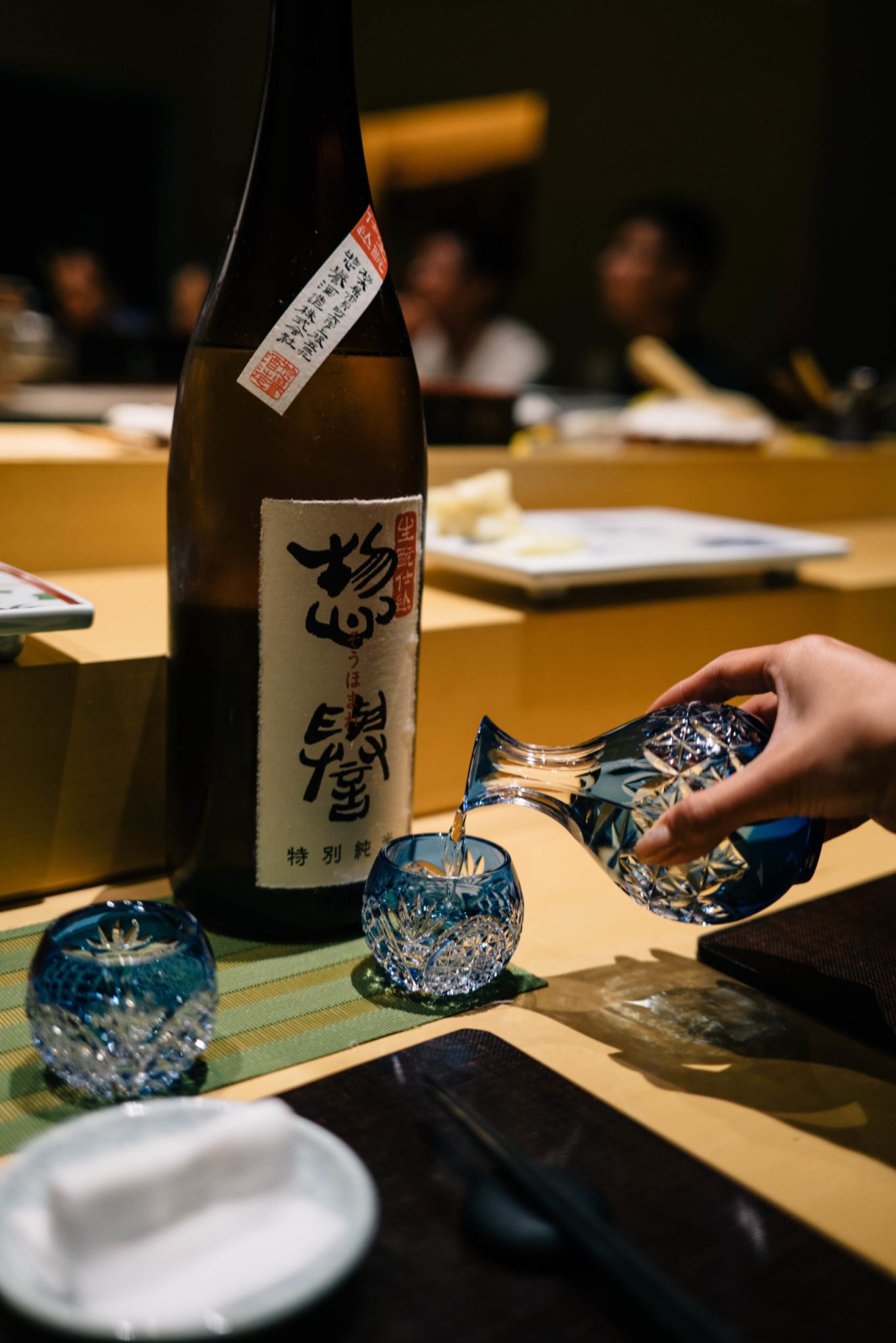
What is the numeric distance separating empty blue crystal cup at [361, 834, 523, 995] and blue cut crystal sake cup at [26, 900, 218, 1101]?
104 mm

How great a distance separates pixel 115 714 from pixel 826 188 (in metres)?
3.49

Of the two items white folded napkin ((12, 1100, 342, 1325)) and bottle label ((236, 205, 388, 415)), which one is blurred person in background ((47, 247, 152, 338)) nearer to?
bottle label ((236, 205, 388, 415))

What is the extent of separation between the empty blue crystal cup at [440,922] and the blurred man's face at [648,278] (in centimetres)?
266

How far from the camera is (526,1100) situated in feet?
1.64

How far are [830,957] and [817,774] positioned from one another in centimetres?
22

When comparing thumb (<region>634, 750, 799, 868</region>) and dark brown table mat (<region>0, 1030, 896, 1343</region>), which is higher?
thumb (<region>634, 750, 799, 868</region>)

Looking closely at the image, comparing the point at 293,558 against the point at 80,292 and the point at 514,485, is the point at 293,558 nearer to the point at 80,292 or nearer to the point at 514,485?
the point at 514,485

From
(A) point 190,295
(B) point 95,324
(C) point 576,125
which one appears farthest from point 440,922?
(B) point 95,324

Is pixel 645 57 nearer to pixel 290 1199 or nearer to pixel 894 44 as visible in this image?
pixel 894 44

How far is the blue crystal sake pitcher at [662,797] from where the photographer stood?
0.54 m

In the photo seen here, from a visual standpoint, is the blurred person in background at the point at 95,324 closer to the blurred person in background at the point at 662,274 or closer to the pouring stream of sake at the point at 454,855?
the blurred person in background at the point at 662,274

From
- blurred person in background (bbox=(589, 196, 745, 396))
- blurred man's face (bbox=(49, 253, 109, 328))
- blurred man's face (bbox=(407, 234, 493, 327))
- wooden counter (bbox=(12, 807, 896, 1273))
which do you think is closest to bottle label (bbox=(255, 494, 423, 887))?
wooden counter (bbox=(12, 807, 896, 1273))

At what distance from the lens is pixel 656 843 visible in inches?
19.6

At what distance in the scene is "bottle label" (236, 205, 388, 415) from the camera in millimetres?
621
